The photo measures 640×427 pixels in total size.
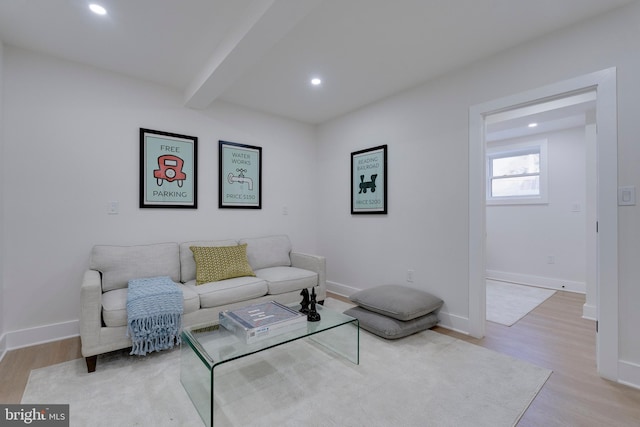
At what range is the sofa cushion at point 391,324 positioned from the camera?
8.29 ft

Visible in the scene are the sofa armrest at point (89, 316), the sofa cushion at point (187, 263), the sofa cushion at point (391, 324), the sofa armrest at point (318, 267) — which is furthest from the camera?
the sofa armrest at point (318, 267)

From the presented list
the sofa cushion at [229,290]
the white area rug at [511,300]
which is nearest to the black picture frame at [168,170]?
the sofa cushion at [229,290]

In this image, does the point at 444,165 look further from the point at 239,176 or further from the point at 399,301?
the point at 239,176

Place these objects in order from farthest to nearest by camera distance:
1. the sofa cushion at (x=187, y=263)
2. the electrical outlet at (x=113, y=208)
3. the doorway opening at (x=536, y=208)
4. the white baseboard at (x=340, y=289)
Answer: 1. the doorway opening at (x=536, y=208)
2. the white baseboard at (x=340, y=289)
3. the sofa cushion at (x=187, y=263)
4. the electrical outlet at (x=113, y=208)

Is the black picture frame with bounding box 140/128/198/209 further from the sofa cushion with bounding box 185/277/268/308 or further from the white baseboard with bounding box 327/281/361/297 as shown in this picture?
the white baseboard with bounding box 327/281/361/297

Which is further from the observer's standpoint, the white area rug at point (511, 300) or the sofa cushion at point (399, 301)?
the white area rug at point (511, 300)

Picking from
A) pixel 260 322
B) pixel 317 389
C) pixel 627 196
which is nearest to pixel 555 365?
pixel 627 196

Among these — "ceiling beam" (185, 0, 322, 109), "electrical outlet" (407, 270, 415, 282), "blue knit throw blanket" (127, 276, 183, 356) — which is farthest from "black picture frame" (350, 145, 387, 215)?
"blue knit throw blanket" (127, 276, 183, 356)

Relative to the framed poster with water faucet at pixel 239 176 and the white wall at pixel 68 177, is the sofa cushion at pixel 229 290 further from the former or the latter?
the framed poster with water faucet at pixel 239 176

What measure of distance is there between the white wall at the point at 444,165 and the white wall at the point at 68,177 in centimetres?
178

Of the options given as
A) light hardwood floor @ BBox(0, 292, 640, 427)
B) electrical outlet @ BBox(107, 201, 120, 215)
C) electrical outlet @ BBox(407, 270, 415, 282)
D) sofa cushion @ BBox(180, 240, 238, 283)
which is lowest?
light hardwood floor @ BBox(0, 292, 640, 427)

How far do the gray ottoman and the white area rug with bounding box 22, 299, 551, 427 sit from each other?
24 centimetres

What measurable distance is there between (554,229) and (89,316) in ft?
18.5

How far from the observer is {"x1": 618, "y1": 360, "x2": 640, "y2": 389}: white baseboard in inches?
73.6
